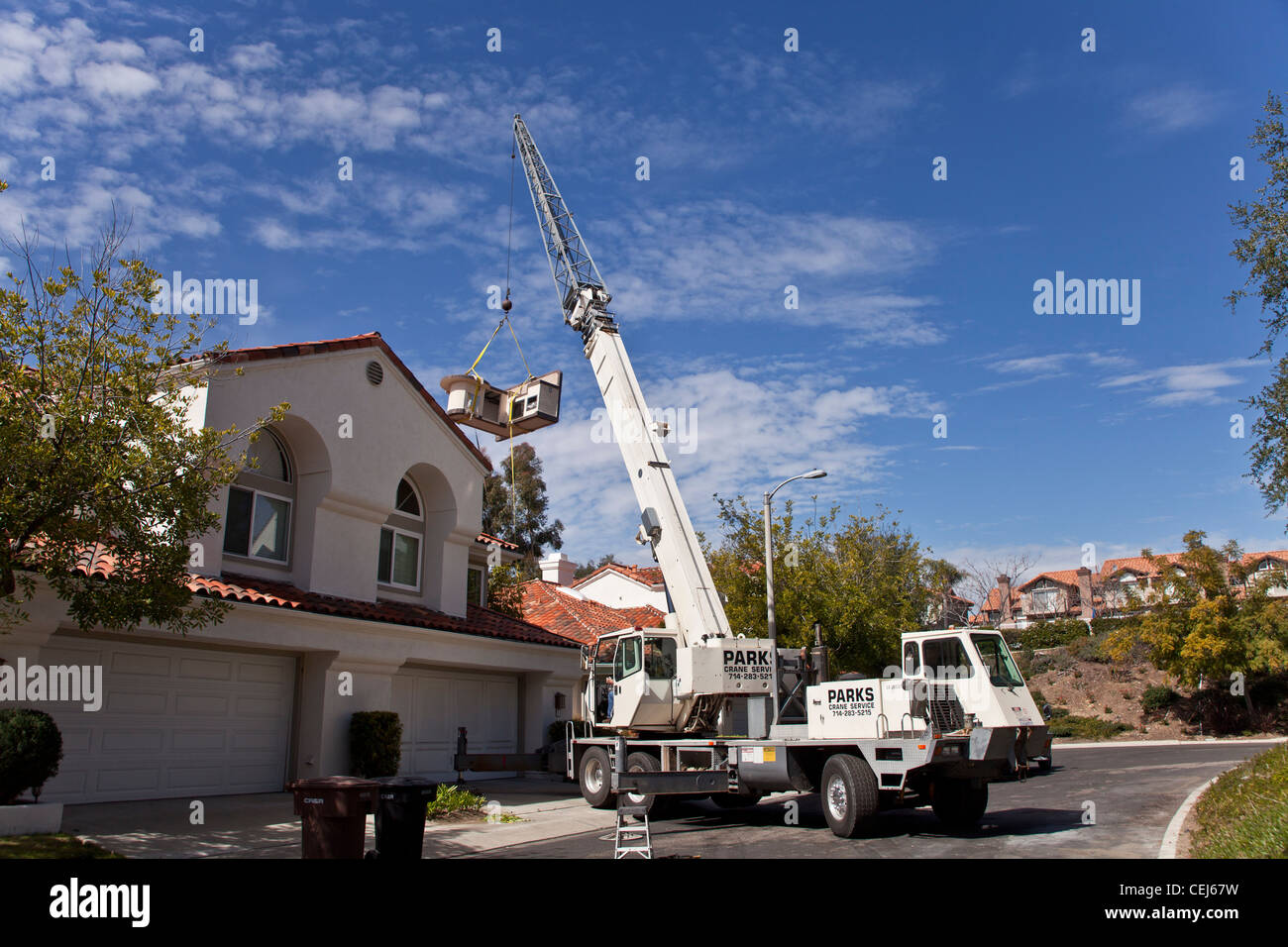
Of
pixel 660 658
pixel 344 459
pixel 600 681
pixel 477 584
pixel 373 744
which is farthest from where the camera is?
pixel 477 584

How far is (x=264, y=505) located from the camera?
56.7 ft

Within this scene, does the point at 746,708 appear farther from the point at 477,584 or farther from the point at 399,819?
the point at 477,584

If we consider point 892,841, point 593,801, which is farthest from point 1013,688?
point 593,801

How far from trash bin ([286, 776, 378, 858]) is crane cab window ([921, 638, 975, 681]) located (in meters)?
7.97

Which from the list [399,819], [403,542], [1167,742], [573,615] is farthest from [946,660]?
[1167,742]

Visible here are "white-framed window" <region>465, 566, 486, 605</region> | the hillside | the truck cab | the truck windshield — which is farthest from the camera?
the hillside

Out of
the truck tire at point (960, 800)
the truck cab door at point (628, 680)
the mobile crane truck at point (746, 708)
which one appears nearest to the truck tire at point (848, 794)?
the mobile crane truck at point (746, 708)

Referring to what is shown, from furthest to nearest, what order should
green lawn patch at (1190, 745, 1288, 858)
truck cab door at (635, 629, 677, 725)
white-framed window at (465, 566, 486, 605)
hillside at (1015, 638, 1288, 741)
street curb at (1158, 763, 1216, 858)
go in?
1. hillside at (1015, 638, 1288, 741)
2. white-framed window at (465, 566, 486, 605)
3. truck cab door at (635, 629, 677, 725)
4. street curb at (1158, 763, 1216, 858)
5. green lawn patch at (1190, 745, 1288, 858)

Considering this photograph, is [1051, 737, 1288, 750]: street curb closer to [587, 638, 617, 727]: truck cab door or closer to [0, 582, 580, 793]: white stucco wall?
[587, 638, 617, 727]: truck cab door

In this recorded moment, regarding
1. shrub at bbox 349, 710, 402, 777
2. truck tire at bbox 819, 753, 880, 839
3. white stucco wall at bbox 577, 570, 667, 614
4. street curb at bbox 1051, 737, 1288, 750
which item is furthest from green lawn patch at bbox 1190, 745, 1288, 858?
white stucco wall at bbox 577, 570, 667, 614

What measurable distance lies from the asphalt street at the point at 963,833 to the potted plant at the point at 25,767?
17.1ft

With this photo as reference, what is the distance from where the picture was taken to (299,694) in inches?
675

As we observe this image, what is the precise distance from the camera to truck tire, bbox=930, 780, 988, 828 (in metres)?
12.9

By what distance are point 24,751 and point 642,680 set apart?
904 centimetres
